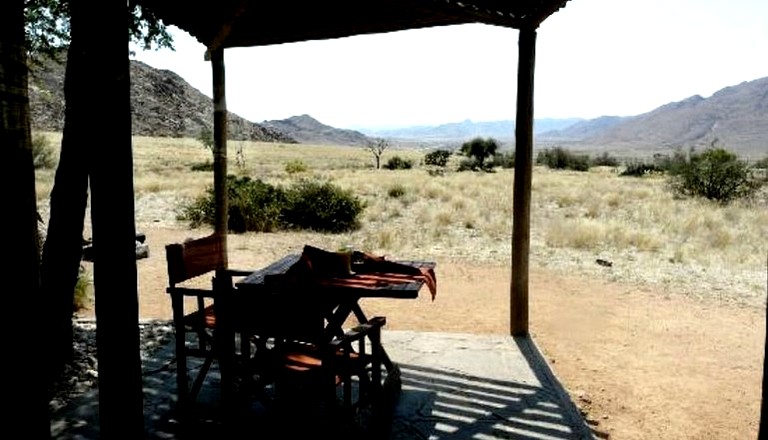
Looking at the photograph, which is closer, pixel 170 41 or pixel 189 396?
pixel 189 396

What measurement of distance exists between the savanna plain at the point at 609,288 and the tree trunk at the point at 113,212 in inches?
129

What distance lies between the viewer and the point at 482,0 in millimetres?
5480

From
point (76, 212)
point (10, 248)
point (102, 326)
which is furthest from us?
point (76, 212)

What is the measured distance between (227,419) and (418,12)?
3.62 m

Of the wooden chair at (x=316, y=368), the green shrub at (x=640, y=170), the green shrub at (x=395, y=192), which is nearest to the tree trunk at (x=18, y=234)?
the wooden chair at (x=316, y=368)

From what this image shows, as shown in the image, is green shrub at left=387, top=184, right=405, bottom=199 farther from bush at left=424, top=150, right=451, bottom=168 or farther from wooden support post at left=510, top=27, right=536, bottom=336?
bush at left=424, top=150, right=451, bottom=168

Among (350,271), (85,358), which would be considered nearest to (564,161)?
(85,358)

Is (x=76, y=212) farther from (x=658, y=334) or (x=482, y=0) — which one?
(x=658, y=334)

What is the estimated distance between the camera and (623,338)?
6.83m

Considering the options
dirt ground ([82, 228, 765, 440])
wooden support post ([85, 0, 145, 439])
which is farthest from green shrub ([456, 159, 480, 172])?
wooden support post ([85, 0, 145, 439])

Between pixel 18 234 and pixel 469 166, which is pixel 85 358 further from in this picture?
pixel 469 166

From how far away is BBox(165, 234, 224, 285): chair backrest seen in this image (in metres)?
3.89

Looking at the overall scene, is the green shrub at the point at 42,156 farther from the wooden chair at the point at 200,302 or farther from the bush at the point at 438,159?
the wooden chair at the point at 200,302

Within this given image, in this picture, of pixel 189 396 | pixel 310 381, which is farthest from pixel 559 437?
pixel 189 396
